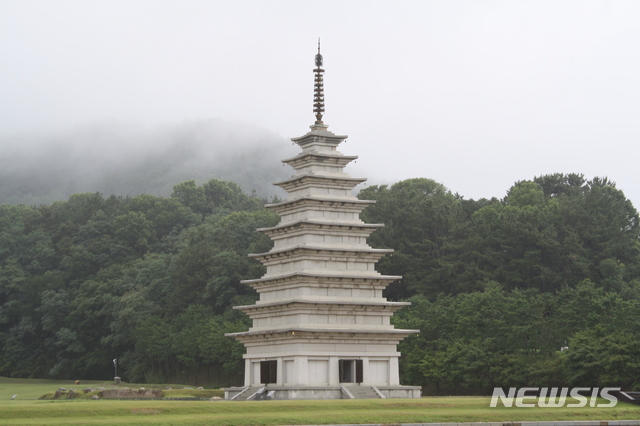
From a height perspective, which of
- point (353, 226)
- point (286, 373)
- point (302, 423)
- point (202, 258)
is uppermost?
point (202, 258)

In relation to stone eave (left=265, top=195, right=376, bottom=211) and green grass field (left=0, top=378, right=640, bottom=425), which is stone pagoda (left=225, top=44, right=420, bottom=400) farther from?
green grass field (left=0, top=378, right=640, bottom=425)

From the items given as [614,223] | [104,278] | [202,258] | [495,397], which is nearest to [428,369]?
[495,397]

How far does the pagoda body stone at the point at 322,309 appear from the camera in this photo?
54531mm

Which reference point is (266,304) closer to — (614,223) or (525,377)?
(525,377)

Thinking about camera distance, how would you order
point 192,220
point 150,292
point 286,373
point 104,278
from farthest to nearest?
point 192,220
point 104,278
point 150,292
point 286,373

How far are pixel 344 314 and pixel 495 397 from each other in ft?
42.6

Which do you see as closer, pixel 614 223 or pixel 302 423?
pixel 302 423

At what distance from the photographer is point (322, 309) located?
55.2 metres

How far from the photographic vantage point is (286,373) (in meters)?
55.2

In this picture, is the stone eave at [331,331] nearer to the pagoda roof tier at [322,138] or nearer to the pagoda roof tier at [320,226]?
the pagoda roof tier at [320,226]

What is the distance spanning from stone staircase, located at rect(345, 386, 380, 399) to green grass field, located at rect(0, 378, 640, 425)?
886 centimetres

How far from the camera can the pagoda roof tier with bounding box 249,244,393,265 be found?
184ft

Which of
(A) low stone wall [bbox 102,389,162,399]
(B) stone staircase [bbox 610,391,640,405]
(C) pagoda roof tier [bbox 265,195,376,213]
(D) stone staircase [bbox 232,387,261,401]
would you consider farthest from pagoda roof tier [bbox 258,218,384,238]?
(B) stone staircase [bbox 610,391,640,405]

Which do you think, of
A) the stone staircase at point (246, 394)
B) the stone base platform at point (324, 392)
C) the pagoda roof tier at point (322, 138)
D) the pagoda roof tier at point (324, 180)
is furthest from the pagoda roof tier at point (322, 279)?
the pagoda roof tier at point (322, 138)
